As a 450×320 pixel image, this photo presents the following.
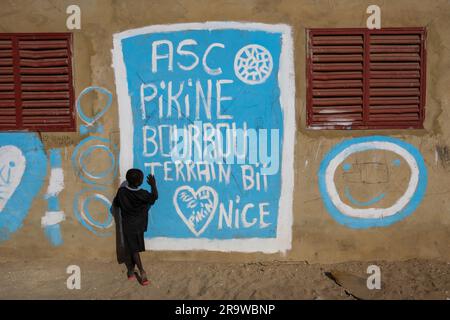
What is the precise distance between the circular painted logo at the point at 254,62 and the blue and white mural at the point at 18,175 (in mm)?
2510

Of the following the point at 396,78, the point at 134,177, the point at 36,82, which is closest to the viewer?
the point at 134,177

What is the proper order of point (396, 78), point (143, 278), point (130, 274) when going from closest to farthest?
point (143, 278) → point (130, 274) → point (396, 78)

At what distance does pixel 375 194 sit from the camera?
4.37 m

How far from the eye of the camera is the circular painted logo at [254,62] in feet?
14.1

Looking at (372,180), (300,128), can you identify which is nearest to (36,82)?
(300,128)

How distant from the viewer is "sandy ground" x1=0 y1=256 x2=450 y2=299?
153 inches

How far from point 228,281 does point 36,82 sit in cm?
319

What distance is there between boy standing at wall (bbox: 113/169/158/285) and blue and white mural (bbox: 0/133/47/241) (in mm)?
1141

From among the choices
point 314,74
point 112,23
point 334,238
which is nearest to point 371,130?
point 314,74

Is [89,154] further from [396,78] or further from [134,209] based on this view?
[396,78]

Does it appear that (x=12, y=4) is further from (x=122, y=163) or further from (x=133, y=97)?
(x=122, y=163)

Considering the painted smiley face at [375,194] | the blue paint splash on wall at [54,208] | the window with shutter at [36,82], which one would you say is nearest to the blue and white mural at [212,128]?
the painted smiley face at [375,194]

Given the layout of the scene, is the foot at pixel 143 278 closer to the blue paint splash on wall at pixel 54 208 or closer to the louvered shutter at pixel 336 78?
the blue paint splash on wall at pixel 54 208

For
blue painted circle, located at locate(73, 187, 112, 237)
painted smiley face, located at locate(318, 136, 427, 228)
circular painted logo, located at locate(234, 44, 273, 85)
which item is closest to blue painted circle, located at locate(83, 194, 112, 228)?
blue painted circle, located at locate(73, 187, 112, 237)
